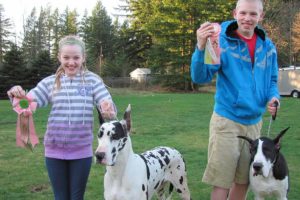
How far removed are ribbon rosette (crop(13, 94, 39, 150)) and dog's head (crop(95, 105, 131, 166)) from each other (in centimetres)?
79

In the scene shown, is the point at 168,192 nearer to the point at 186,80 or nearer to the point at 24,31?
the point at 186,80

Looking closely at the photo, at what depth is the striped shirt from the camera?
474cm

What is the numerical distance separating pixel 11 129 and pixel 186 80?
112ft

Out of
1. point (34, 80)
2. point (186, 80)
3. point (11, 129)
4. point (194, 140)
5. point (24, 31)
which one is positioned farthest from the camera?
point (24, 31)

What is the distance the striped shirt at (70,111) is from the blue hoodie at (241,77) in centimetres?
116

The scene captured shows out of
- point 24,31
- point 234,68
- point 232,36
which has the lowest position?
point 234,68

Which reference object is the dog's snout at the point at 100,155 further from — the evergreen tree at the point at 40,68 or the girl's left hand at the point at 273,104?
the evergreen tree at the point at 40,68

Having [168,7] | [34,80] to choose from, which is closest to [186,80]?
[168,7]

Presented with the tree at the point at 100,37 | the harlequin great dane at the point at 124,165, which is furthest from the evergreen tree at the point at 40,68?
the harlequin great dane at the point at 124,165

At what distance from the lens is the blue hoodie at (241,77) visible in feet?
15.6

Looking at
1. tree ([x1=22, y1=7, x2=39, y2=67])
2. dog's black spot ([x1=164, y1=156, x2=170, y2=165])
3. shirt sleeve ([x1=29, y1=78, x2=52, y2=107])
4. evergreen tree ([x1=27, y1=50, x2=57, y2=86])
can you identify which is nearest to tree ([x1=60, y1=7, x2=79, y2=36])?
tree ([x1=22, y1=7, x2=39, y2=67])

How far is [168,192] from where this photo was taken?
675 cm

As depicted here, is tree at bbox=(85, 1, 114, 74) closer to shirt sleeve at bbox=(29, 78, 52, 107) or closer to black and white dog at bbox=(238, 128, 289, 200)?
black and white dog at bbox=(238, 128, 289, 200)

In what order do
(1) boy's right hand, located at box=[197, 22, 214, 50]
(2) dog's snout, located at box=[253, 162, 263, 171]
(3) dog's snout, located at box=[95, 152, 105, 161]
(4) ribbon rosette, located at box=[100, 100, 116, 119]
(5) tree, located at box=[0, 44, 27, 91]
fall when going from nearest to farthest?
(1) boy's right hand, located at box=[197, 22, 214, 50] → (3) dog's snout, located at box=[95, 152, 105, 161] → (4) ribbon rosette, located at box=[100, 100, 116, 119] → (2) dog's snout, located at box=[253, 162, 263, 171] → (5) tree, located at box=[0, 44, 27, 91]
